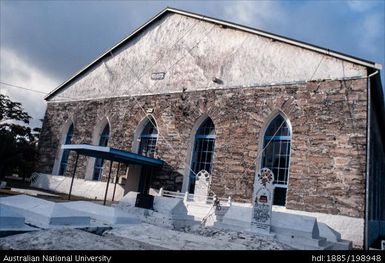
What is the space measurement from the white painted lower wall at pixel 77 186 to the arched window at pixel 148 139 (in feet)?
7.16

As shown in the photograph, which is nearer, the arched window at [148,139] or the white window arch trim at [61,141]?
the arched window at [148,139]

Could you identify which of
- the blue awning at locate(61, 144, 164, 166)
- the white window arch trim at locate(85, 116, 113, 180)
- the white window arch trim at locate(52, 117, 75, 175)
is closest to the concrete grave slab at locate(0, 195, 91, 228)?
the blue awning at locate(61, 144, 164, 166)

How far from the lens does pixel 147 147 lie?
1770cm

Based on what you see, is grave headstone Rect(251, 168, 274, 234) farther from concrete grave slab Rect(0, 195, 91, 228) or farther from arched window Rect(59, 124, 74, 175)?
arched window Rect(59, 124, 74, 175)

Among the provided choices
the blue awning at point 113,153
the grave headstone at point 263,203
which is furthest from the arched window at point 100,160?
the grave headstone at point 263,203

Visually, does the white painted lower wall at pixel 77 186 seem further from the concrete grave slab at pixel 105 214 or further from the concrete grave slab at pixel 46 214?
Answer: the concrete grave slab at pixel 46 214

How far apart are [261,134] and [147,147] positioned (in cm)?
632

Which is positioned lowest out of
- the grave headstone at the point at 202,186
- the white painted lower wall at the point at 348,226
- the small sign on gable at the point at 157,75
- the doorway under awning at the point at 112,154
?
the white painted lower wall at the point at 348,226

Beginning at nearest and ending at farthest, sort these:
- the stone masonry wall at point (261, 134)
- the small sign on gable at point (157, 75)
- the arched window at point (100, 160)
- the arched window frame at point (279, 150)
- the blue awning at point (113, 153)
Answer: the stone masonry wall at point (261, 134) < the arched window frame at point (279, 150) < the blue awning at point (113, 153) < the small sign on gable at point (157, 75) < the arched window at point (100, 160)

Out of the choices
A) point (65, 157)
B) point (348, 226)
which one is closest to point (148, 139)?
point (65, 157)

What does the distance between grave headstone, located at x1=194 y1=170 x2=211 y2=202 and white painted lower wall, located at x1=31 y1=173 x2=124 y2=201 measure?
449cm

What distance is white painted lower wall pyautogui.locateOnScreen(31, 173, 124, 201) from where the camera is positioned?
1758 centimetres

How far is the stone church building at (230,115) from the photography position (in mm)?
12250
